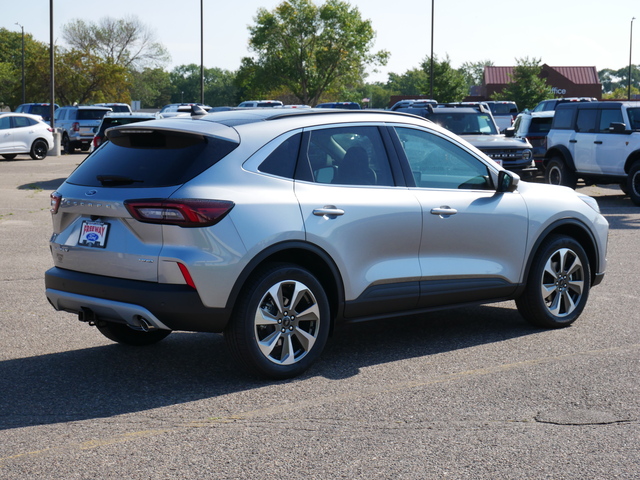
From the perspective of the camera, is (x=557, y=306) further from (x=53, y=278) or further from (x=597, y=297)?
(x=53, y=278)

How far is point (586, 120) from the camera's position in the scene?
62.3 ft

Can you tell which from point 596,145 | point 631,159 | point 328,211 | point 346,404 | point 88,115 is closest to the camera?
point 346,404

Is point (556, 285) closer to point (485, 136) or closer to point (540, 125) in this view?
point (485, 136)

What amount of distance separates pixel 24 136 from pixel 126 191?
28.5 m

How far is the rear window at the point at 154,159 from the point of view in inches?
216

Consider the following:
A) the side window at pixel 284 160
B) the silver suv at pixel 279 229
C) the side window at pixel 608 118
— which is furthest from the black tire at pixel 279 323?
the side window at pixel 608 118

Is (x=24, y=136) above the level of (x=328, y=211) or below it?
above

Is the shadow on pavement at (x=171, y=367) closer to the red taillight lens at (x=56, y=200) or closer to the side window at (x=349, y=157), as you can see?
the red taillight lens at (x=56, y=200)

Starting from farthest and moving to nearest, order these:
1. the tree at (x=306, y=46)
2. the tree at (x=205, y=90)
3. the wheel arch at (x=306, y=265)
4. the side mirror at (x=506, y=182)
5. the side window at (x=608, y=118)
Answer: the tree at (x=205, y=90), the tree at (x=306, y=46), the side window at (x=608, y=118), the side mirror at (x=506, y=182), the wheel arch at (x=306, y=265)

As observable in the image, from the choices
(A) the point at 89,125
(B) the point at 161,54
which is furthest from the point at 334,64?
(A) the point at 89,125

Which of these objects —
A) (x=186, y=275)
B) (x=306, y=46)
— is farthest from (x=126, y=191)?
(x=306, y=46)

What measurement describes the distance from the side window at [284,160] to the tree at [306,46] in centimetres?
7908

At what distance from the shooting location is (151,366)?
6.13 meters

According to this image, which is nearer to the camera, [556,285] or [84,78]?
[556,285]
